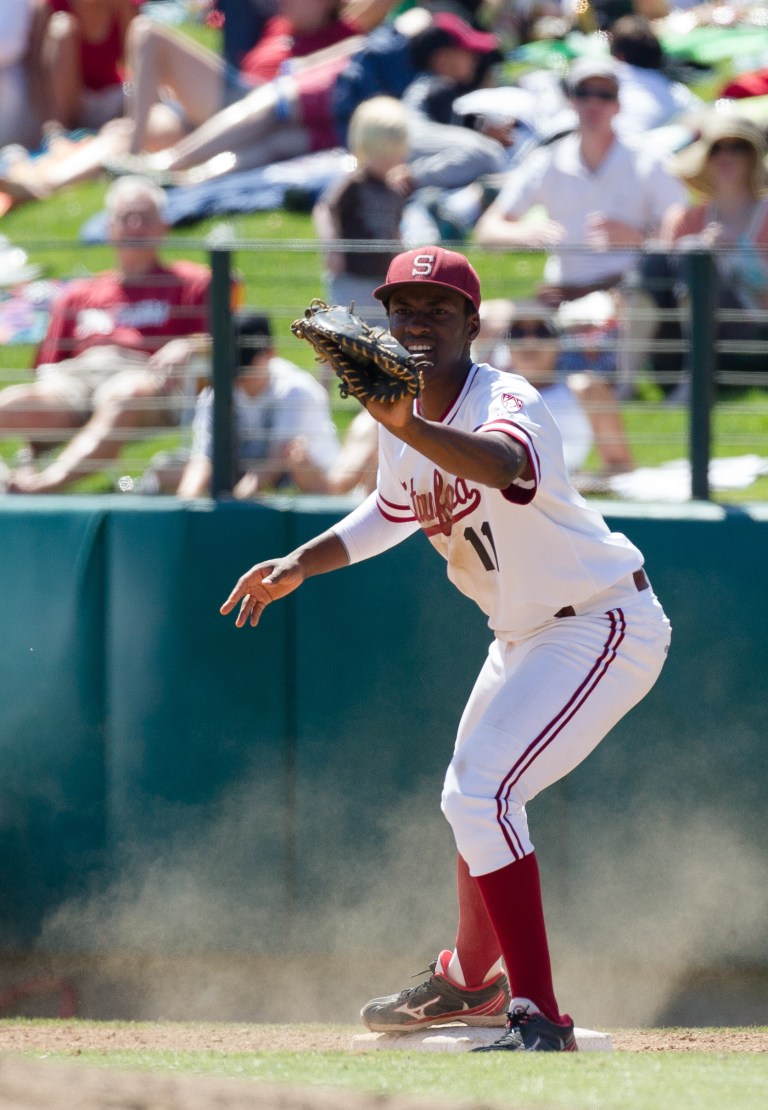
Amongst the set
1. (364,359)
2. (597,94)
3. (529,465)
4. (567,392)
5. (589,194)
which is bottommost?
(529,465)

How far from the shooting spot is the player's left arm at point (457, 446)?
130 inches

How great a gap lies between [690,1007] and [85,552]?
2.43 meters

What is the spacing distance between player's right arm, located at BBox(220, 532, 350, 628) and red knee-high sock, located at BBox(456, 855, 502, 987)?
0.84m

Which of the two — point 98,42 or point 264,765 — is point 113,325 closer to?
point 264,765

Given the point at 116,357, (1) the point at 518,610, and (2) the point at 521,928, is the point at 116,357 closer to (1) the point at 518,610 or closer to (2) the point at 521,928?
(1) the point at 518,610

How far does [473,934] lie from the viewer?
14.0 ft

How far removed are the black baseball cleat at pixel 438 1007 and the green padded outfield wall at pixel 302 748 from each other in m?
0.83

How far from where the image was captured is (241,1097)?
114 inches

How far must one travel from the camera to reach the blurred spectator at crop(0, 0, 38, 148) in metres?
9.99

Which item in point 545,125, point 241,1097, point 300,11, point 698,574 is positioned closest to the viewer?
point 241,1097

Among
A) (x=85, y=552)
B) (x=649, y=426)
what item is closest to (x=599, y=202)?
(x=649, y=426)

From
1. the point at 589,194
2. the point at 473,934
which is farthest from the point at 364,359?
the point at 589,194

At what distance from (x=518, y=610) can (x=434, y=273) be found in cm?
85

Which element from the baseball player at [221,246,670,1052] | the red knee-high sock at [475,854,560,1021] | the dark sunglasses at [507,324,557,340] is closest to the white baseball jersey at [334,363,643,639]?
the baseball player at [221,246,670,1052]
